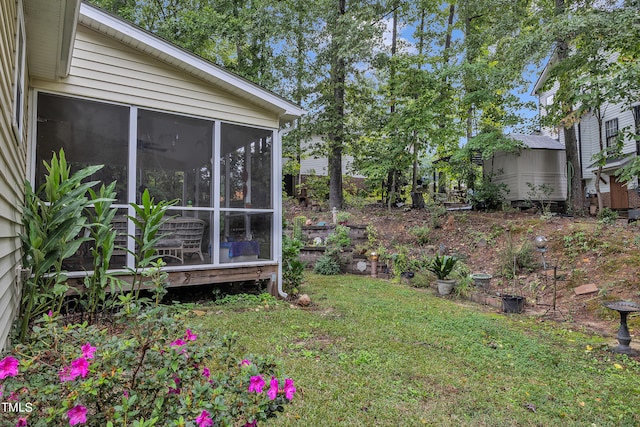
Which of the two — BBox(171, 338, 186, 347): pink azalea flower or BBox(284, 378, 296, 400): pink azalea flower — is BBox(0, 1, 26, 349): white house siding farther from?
BBox(284, 378, 296, 400): pink azalea flower

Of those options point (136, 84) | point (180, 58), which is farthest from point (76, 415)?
point (180, 58)

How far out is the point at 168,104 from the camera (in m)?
5.07

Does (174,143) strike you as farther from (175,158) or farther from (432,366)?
(432,366)

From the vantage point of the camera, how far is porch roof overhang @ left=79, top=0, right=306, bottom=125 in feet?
14.5

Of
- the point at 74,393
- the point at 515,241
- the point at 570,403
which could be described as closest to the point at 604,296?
the point at 515,241

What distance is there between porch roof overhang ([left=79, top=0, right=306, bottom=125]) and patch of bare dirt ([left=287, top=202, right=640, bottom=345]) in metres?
5.12

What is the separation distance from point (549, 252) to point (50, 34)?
882 centimetres

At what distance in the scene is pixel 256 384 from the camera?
1509 mm

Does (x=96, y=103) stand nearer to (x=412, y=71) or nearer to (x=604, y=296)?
(x=604, y=296)

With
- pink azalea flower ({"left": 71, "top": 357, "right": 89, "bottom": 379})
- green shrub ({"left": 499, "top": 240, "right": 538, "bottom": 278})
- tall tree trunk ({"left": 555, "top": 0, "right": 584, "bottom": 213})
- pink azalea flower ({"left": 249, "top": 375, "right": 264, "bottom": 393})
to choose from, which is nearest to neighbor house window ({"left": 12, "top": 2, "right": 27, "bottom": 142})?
pink azalea flower ({"left": 71, "top": 357, "right": 89, "bottom": 379})

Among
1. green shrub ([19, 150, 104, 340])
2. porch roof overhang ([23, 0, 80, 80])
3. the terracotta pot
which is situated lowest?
the terracotta pot

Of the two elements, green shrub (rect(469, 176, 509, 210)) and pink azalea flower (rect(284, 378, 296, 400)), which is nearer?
pink azalea flower (rect(284, 378, 296, 400))

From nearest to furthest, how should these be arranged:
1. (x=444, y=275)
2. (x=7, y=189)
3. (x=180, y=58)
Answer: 1. (x=7, y=189)
2. (x=180, y=58)
3. (x=444, y=275)

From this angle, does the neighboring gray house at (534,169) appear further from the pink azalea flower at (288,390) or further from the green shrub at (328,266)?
the pink azalea flower at (288,390)
